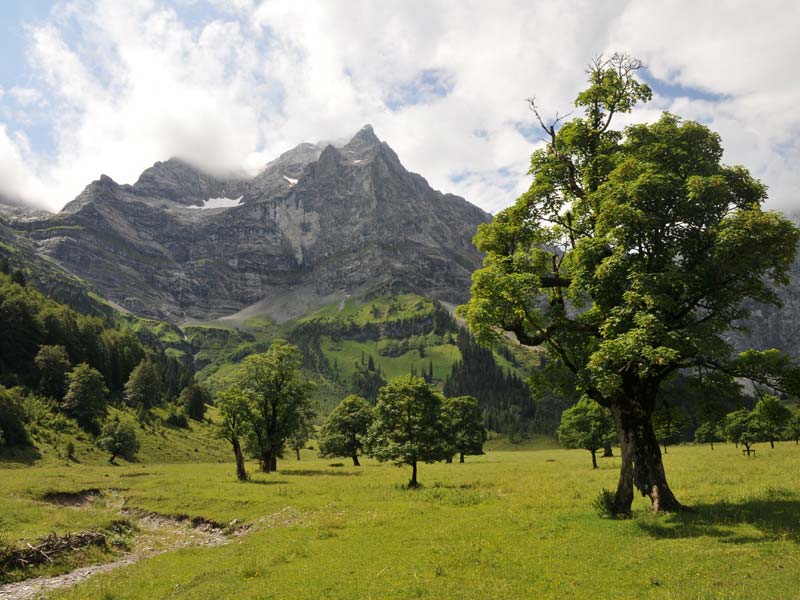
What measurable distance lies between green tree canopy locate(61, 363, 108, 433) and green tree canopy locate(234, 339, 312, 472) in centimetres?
5554

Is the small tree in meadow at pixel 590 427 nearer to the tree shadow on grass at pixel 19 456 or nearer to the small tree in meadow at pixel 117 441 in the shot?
the small tree in meadow at pixel 117 441

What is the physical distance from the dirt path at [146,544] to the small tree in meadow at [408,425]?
57.1 feet

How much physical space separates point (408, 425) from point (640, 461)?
2635 centimetres

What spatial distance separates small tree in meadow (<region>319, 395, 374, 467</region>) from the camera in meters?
89.8

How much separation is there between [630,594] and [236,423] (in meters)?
54.6

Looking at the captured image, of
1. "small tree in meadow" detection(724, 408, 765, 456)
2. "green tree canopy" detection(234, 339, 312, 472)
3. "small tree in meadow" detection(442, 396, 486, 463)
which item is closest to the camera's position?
"green tree canopy" detection(234, 339, 312, 472)

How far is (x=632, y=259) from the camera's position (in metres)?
21.8

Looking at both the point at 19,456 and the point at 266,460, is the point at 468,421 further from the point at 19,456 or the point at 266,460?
the point at 19,456

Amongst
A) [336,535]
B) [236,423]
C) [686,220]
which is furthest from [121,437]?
[686,220]

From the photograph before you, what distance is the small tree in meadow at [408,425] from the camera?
4475cm

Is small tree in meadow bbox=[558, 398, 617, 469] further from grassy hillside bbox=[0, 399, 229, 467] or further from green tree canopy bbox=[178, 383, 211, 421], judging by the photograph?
green tree canopy bbox=[178, 383, 211, 421]

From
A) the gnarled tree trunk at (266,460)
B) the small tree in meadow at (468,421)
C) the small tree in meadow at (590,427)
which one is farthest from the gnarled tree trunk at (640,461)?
the small tree in meadow at (468,421)

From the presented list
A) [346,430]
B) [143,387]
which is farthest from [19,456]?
[143,387]

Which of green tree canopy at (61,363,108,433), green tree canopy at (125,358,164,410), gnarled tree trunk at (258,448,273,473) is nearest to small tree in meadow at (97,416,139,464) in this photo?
green tree canopy at (61,363,108,433)
